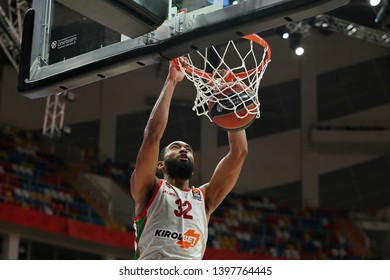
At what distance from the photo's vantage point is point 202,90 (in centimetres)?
484

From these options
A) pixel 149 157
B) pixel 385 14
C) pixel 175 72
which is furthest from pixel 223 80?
pixel 385 14

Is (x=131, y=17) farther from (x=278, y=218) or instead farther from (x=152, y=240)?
(x=278, y=218)

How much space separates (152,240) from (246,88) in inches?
42.5

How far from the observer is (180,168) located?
467cm

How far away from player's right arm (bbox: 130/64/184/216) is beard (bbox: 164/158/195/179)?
17cm

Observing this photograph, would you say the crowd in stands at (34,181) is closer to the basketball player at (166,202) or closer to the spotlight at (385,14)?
the spotlight at (385,14)

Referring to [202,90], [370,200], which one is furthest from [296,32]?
[202,90]

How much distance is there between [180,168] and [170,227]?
418mm

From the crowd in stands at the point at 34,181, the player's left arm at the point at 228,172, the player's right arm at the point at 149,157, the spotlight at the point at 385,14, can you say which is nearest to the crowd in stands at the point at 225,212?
the crowd in stands at the point at 34,181

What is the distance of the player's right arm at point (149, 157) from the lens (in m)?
4.47

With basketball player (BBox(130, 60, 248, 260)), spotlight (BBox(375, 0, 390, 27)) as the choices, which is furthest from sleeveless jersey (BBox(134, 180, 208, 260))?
spotlight (BBox(375, 0, 390, 27))

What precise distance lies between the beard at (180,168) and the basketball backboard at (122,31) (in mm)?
752

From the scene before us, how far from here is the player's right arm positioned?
4469mm

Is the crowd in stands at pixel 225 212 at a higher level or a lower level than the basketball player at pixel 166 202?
higher
